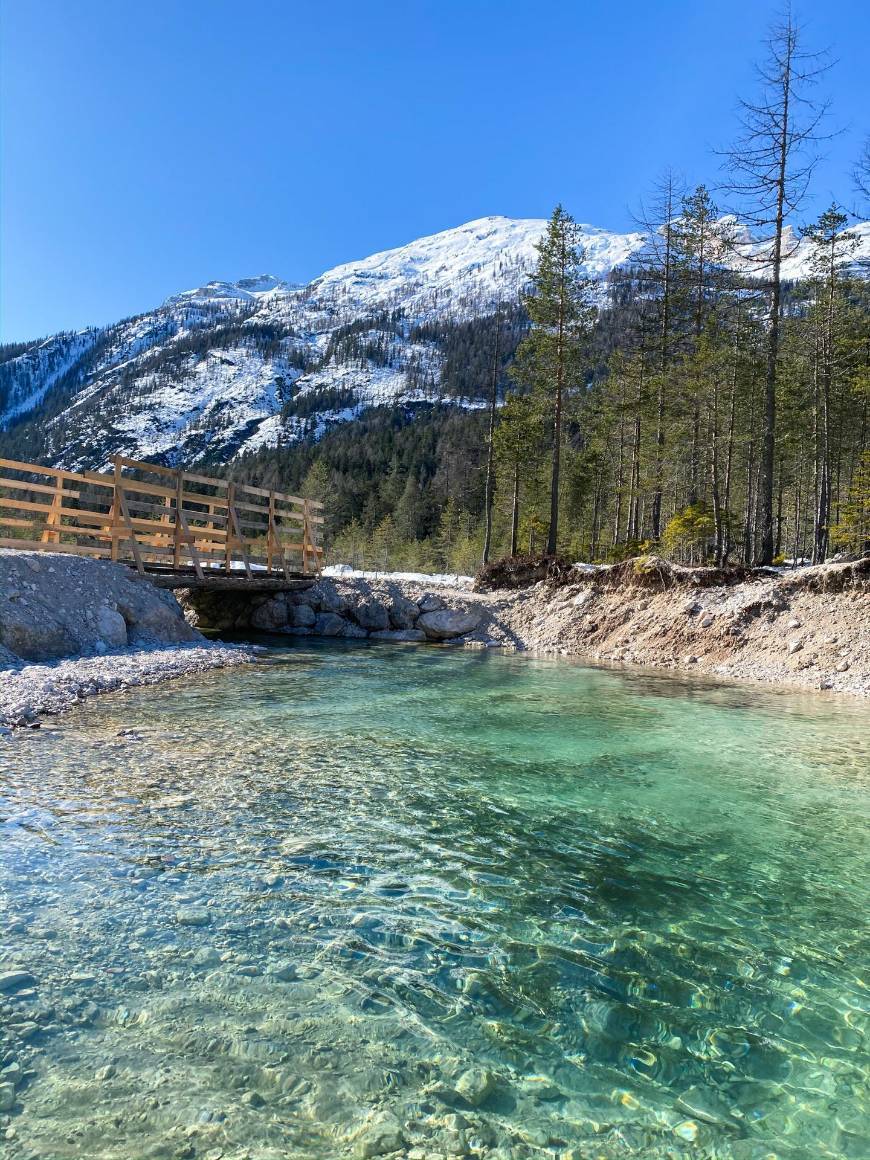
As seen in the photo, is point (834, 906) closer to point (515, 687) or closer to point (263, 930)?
point (263, 930)

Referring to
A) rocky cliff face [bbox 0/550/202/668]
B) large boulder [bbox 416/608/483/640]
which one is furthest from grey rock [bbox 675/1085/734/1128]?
large boulder [bbox 416/608/483/640]

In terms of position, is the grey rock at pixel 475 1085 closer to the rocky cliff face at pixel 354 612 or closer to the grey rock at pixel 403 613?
the rocky cliff face at pixel 354 612

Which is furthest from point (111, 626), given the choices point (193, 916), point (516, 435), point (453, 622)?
point (516, 435)

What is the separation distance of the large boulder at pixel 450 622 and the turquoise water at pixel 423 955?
14.0m

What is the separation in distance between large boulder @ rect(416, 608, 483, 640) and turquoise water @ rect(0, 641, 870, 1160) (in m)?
14.0

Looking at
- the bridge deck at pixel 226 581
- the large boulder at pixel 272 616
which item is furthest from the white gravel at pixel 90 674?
the large boulder at pixel 272 616

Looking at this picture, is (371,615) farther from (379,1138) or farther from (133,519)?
(379,1138)

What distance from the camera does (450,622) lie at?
21.0m

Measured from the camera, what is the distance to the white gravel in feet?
25.9

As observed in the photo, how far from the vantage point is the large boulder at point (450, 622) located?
20922 mm

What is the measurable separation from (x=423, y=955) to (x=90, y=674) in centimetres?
866

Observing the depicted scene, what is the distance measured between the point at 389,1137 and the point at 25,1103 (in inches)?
49.3

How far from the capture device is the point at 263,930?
10.8 feet

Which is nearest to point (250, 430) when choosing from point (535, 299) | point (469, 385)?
point (469, 385)
